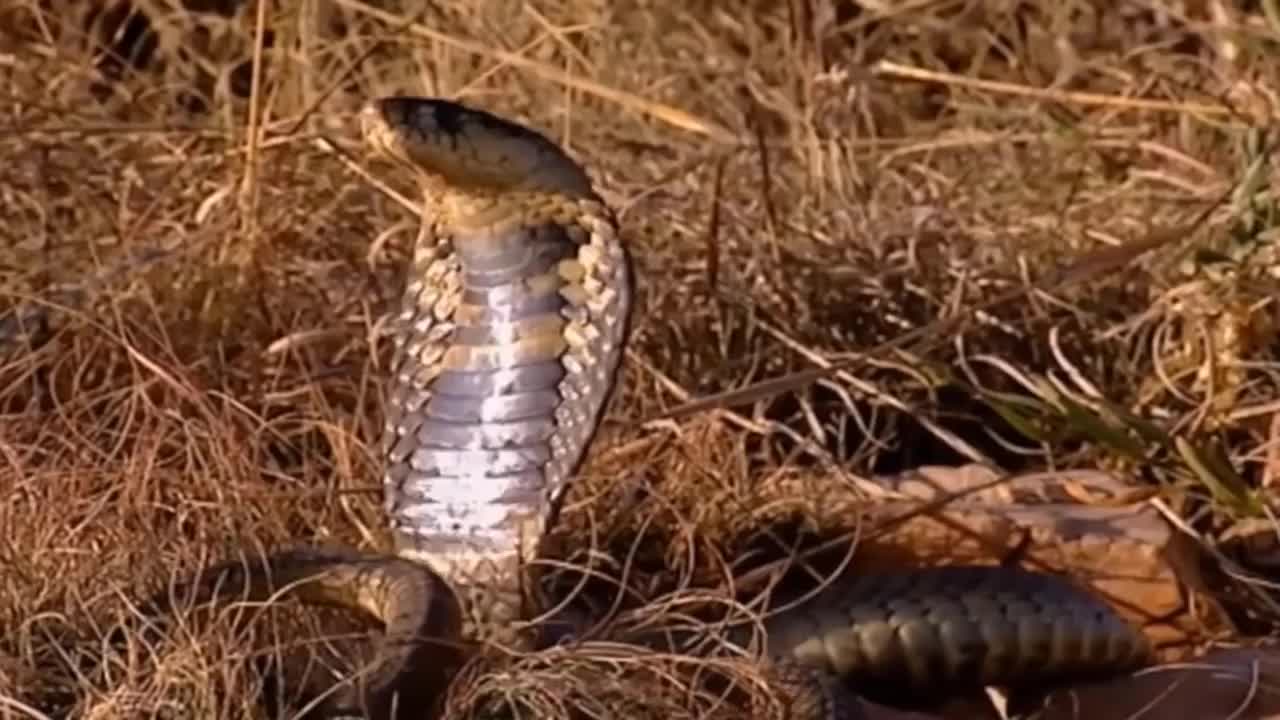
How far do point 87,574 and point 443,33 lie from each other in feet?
9.45

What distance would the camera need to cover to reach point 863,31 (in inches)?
239

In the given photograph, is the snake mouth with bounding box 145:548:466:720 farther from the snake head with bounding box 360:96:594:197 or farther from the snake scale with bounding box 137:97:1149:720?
the snake head with bounding box 360:96:594:197

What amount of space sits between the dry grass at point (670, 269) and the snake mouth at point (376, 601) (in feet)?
0.22

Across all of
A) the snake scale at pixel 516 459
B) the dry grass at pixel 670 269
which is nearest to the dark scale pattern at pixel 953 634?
the snake scale at pixel 516 459

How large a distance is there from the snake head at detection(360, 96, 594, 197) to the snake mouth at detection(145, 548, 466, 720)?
14.7 inches

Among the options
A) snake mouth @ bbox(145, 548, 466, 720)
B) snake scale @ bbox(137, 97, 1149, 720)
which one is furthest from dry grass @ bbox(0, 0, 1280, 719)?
snake scale @ bbox(137, 97, 1149, 720)

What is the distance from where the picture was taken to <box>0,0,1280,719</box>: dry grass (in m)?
3.37

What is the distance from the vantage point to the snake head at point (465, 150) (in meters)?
2.91

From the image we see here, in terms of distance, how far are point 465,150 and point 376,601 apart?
429mm

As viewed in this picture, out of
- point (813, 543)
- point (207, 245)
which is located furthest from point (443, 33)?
point (813, 543)

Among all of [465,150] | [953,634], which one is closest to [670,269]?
[953,634]

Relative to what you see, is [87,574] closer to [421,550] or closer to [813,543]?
[421,550]

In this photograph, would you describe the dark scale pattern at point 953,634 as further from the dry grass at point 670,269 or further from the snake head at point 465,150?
the snake head at point 465,150

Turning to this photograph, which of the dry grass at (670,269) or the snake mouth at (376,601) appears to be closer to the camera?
the snake mouth at (376,601)
